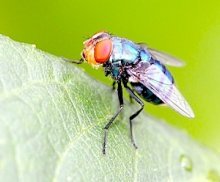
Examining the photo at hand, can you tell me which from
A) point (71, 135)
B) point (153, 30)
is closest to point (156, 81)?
point (153, 30)

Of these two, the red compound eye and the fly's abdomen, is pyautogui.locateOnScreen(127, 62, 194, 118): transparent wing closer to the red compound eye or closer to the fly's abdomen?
the fly's abdomen

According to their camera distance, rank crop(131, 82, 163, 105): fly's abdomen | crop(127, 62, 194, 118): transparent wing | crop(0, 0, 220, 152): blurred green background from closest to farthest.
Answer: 1. crop(127, 62, 194, 118): transparent wing
2. crop(131, 82, 163, 105): fly's abdomen
3. crop(0, 0, 220, 152): blurred green background

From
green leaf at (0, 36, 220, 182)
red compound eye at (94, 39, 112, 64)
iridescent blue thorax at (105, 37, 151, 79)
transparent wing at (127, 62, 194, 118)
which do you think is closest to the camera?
green leaf at (0, 36, 220, 182)

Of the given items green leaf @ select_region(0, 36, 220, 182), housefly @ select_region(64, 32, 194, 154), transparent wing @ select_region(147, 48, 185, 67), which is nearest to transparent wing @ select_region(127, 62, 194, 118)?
housefly @ select_region(64, 32, 194, 154)

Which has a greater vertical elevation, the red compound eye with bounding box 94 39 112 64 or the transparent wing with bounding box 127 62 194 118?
the red compound eye with bounding box 94 39 112 64

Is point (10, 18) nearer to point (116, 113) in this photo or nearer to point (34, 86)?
point (116, 113)

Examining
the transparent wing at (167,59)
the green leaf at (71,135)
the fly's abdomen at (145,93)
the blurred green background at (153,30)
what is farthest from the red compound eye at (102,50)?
the blurred green background at (153,30)

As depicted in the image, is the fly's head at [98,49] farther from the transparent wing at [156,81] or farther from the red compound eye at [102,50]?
the transparent wing at [156,81]

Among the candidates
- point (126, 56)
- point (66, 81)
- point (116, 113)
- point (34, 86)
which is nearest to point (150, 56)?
point (126, 56)

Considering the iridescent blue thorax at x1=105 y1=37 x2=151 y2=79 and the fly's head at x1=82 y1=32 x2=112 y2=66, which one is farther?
the iridescent blue thorax at x1=105 y1=37 x2=151 y2=79
